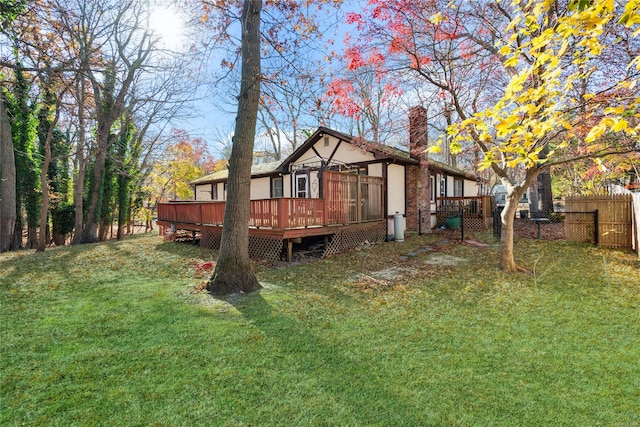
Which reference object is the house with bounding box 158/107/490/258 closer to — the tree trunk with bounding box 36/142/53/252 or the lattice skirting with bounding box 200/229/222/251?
the lattice skirting with bounding box 200/229/222/251

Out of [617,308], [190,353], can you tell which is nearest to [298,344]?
[190,353]

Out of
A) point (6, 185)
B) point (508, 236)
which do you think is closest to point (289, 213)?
point (508, 236)

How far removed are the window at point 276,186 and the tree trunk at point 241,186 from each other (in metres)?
11.0

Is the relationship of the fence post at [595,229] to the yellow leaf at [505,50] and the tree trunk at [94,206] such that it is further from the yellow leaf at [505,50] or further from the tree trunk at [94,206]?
the tree trunk at [94,206]

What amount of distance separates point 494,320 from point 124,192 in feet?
58.2

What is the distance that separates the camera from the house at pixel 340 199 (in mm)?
8523

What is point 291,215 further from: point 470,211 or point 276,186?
point 470,211

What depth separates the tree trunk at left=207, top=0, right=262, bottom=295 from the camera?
17.7 ft

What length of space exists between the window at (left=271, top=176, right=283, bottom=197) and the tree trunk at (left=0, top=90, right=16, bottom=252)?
10195 millimetres

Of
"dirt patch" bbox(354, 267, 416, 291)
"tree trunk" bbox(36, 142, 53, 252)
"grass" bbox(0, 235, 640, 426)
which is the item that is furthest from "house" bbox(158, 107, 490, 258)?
"tree trunk" bbox(36, 142, 53, 252)

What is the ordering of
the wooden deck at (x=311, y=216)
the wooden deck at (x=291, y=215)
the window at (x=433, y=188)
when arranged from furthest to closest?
1. the window at (x=433, y=188)
2. the wooden deck at (x=311, y=216)
3. the wooden deck at (x=291, y=215)

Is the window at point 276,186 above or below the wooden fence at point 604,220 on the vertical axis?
above

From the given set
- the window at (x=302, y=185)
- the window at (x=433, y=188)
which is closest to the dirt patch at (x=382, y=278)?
the window at (x=302, y=185)

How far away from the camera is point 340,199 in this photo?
960 centimetres
